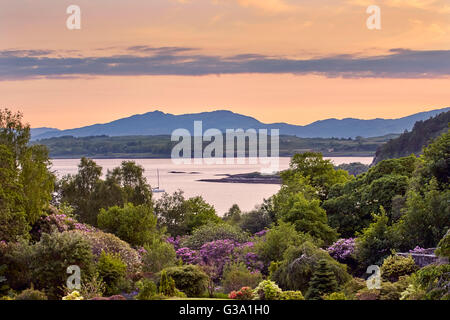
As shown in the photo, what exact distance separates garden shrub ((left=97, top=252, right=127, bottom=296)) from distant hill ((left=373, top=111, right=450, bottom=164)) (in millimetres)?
95402

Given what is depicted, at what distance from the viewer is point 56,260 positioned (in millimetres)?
21188

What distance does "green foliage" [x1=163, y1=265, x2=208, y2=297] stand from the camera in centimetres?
2156

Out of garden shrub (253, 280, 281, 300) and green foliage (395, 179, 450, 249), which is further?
green foliage (395, 179, 450, 249)

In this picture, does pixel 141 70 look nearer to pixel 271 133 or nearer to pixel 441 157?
pixel 441 157

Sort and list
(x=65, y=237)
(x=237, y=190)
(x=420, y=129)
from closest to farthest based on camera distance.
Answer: (x=65, y=237) < (x=237, y=190) < (x=420, y=129)

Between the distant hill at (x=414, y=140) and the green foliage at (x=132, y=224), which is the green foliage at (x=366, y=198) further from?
the distant hill at (x=414, y=140)

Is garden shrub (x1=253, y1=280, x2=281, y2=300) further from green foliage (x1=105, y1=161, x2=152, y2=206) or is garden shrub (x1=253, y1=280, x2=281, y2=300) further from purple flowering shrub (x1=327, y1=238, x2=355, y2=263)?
green foliage (x1=105, y1=161, x2=152, y2=206)

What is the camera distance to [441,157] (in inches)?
1192

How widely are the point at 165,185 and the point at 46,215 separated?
3120 inches

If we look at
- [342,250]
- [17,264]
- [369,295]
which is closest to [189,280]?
[369,295]

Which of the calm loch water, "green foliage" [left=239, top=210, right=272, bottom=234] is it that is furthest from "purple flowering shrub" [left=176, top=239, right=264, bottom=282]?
the calm loch water

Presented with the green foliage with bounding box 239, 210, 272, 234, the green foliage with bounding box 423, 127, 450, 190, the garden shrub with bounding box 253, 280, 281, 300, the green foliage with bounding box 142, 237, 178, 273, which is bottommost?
the green foliage with bounding box 239, 210, 272, 234

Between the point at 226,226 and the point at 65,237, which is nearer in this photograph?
the point at 65,237
